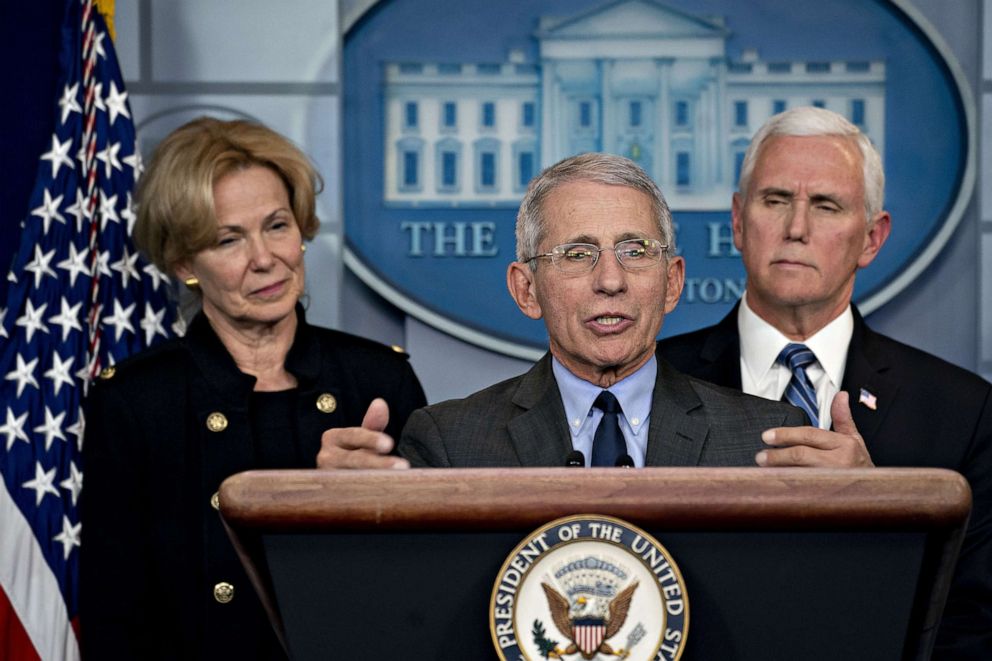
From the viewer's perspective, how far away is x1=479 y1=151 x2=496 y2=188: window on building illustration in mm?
3461

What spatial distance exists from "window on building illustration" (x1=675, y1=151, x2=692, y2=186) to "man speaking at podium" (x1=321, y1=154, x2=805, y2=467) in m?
1.62

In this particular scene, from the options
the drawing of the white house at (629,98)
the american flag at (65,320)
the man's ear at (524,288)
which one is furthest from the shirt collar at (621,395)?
the drawing of the white house at (629,98)

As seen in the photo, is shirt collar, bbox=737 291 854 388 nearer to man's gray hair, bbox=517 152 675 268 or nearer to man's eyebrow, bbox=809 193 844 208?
man's eyebrow, bbox=809 193 844 208

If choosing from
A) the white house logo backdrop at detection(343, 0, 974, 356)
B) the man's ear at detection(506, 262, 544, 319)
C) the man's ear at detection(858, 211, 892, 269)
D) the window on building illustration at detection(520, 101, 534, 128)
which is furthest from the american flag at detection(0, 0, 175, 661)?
the man's ear at detection(858, 211, 892, 269)

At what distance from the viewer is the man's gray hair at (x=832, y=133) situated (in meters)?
Result: 2.43

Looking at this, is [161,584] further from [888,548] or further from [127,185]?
[888,548]

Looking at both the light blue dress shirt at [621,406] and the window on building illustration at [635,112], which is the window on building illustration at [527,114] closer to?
the window on building illustration at [635,112]

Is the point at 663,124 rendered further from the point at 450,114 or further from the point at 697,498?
the point at 697,498

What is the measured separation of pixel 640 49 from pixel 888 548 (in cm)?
249

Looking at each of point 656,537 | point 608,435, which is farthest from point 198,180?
point 656,537

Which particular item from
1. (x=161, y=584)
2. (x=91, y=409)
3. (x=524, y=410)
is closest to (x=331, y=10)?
(x=91, y=409)

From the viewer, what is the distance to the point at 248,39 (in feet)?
11.2

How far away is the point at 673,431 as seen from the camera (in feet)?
5.69

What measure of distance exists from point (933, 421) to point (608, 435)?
2.86 ft
